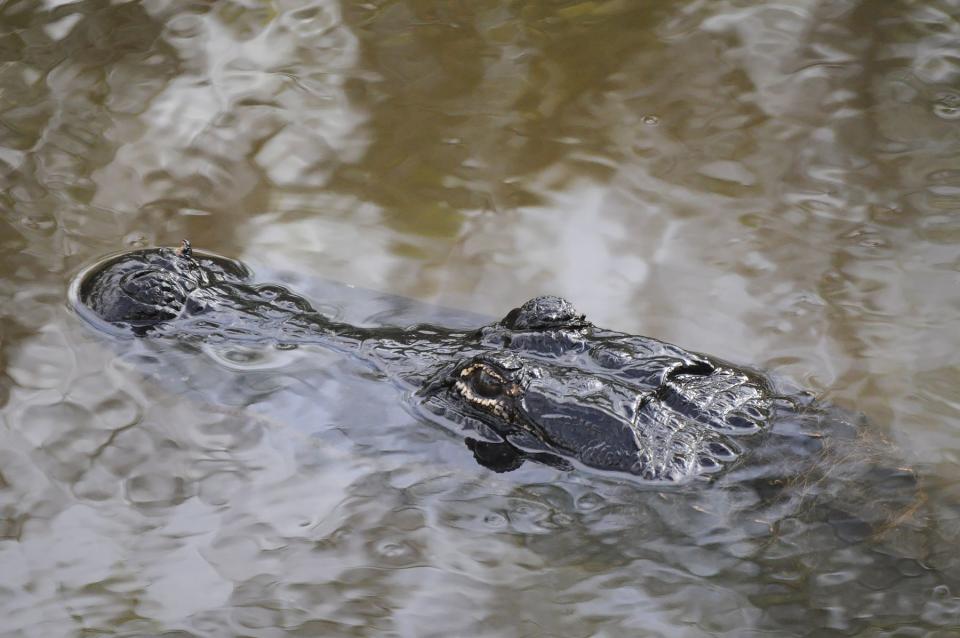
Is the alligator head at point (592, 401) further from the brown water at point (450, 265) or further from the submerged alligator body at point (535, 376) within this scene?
the brown water at point (450, 265)

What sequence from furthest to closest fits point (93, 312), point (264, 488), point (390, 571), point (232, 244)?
point (232, 244)
point (93, 312)
point (264, 488)
point (390, 571)

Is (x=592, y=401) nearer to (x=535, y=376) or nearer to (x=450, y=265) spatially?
(x=535, y=376)

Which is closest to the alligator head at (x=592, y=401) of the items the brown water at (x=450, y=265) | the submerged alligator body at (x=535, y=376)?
the submerged alligator body at (x=535, y=376)

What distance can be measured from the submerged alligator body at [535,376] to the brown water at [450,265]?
0.33 feet

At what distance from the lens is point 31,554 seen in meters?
3.29

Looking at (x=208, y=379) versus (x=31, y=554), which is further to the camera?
(x=208, y=379)

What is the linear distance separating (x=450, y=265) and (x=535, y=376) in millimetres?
1424

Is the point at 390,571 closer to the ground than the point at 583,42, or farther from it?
closer to the ground

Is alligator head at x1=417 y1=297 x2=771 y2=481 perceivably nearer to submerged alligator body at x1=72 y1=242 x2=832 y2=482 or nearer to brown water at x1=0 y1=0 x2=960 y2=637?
submerged alligator body at x1=72 y1=242 x2=832 y2=482

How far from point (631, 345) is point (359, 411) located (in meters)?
0.99

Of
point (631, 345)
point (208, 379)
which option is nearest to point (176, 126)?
point (208, 379)

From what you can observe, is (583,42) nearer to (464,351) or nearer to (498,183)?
(498,183)

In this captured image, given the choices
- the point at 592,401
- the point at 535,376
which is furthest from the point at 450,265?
the point at 592,401

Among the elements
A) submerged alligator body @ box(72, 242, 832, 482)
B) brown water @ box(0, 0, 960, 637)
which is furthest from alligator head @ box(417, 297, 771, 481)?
brown water @ box(0, 0, 960, 637)
